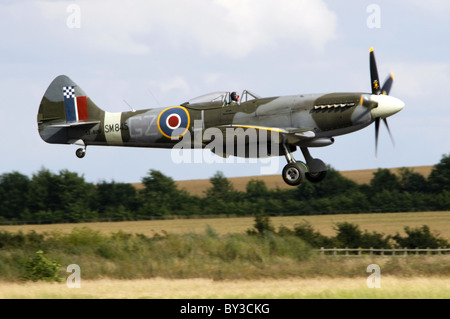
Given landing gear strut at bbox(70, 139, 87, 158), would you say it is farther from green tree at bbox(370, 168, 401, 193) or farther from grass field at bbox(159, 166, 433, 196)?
green tree at bbox(370, 168, 401, 193)

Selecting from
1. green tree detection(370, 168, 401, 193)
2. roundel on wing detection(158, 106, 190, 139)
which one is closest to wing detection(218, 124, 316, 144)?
roundel on wing detection(158, 106, 190, 139)

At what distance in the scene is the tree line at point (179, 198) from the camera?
55594mm

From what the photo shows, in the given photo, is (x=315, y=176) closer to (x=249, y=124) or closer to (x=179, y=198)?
(x=249, y=124)

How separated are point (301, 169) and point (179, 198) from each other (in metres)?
40.9

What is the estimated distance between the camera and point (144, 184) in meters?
60.2

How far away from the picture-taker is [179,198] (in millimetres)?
58094

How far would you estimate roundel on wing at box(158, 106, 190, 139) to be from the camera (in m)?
18.9

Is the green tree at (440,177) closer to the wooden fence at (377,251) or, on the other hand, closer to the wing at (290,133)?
the wooden fence at (377,251)

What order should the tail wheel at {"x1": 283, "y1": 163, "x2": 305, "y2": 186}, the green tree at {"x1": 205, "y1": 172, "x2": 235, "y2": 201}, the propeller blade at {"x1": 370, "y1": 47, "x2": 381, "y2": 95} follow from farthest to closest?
1. the green tree at {"x1": 205, "y1": 172, "x2": 235, "y2": 201}
2. the tail wheel at {"x1": 283, "y1": 163, "x2": 305, "y2": 186}
3. the propeller blade at {"x1": 370, "y1": 47, "x2": 381, "y2": 95}

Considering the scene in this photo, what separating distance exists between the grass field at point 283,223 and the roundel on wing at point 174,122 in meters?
26.7

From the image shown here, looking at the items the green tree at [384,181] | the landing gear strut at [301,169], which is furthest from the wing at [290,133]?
the green tree at [384,181]

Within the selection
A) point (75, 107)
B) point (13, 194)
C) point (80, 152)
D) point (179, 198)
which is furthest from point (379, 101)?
point (13, 194)

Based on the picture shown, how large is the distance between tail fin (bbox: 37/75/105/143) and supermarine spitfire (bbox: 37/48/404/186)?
0.14 feet
